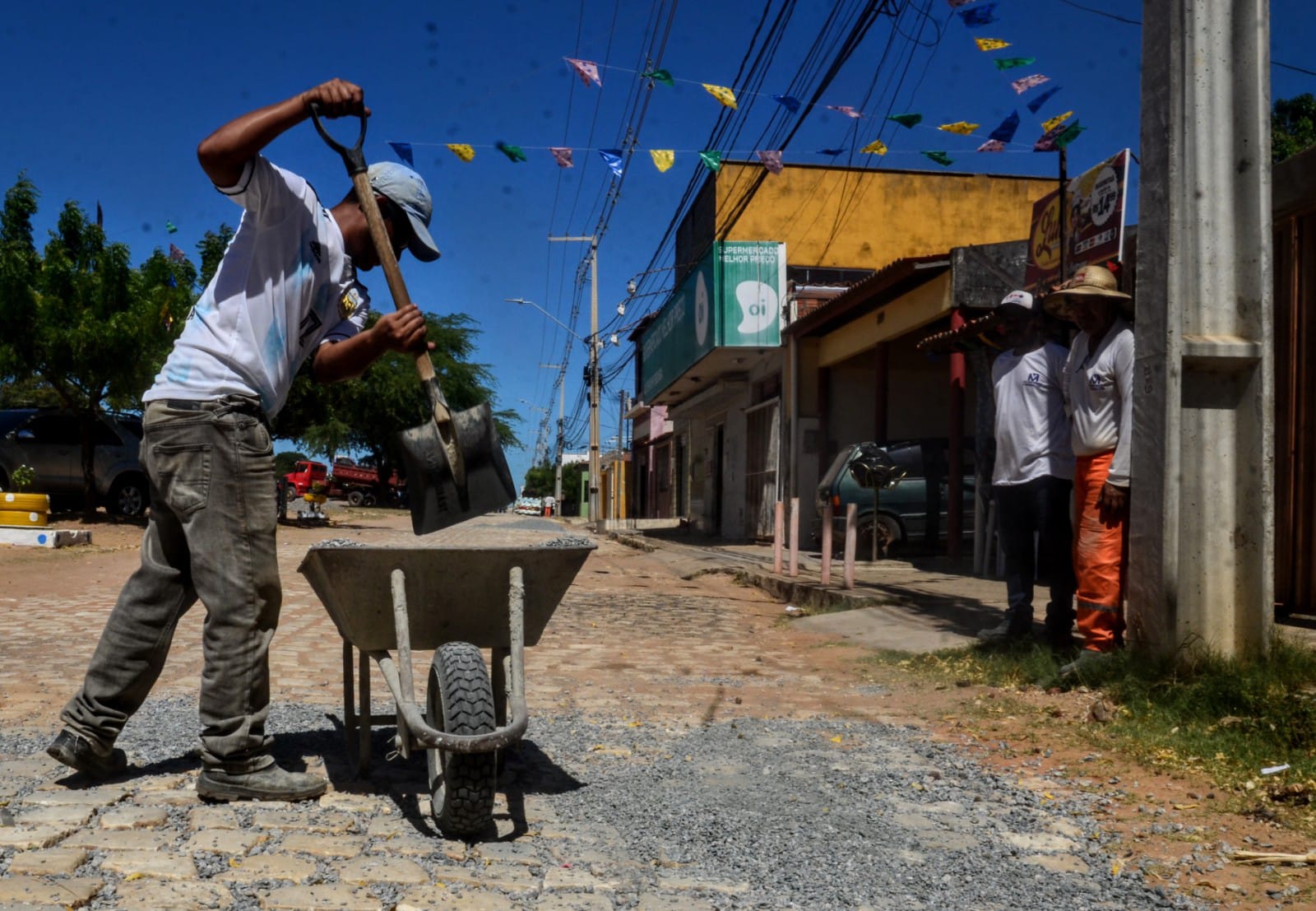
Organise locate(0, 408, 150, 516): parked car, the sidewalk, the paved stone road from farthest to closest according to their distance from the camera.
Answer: locate(0, 408, 150, 516): parked car
the sidewalk
the paved stone road

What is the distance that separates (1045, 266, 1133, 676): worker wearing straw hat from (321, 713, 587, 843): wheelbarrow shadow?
2416 mm

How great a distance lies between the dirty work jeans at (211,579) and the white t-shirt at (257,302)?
76 millimetres

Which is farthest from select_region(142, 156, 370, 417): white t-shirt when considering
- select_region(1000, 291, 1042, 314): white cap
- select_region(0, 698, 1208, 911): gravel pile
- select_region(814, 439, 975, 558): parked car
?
select_region(814, 439, 975, 558): parked car

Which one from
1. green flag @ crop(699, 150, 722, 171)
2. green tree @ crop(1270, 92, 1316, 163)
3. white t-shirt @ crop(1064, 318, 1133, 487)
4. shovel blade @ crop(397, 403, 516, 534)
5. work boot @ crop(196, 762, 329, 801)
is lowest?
work boot @ crop(196, 762, 329, 801)

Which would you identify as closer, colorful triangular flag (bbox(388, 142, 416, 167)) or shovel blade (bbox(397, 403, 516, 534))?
shovel blade (bbox(397, 403, 516, 534))

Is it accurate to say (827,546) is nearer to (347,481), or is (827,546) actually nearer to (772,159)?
(772,159)

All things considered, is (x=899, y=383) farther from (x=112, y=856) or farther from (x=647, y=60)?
(x=112, y=856)

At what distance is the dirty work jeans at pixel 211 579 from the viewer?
313 cm

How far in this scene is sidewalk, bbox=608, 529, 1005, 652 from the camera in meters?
7.04

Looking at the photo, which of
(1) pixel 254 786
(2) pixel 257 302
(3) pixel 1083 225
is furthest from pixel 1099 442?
(3) pixel 1083 225

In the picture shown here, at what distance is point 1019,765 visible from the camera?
3.90 m

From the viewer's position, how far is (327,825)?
10.1ft

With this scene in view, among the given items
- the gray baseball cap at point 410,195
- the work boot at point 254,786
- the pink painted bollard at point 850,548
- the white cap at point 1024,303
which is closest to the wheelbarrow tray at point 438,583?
the work boot at point 254,786

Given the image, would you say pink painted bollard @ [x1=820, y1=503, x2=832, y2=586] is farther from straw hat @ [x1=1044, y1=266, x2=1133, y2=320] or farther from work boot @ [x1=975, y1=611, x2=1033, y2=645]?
straw hat @ [x1=1044, y1=266, x2=1133, y2=320]
